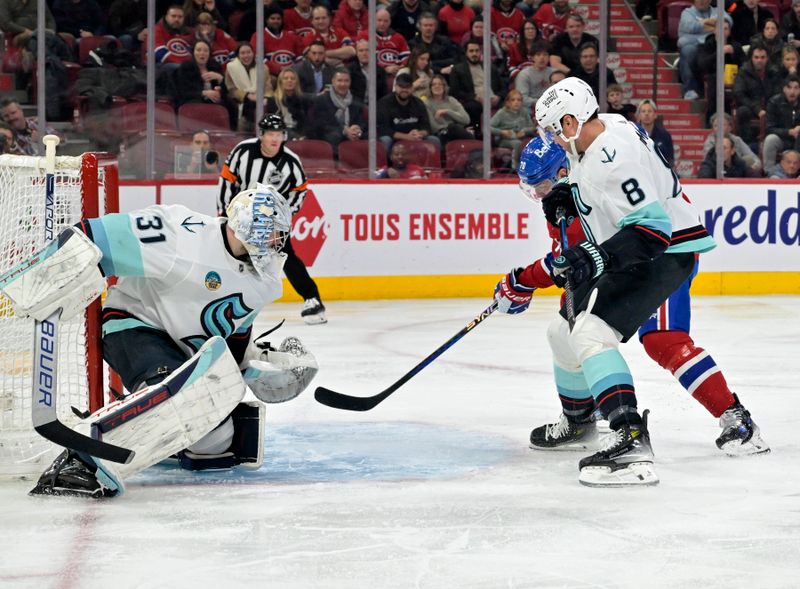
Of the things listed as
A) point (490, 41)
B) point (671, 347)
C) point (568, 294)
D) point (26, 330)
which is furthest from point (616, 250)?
point (490, 41)

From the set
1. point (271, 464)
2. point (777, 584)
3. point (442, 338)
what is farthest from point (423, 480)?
point (442, 338)

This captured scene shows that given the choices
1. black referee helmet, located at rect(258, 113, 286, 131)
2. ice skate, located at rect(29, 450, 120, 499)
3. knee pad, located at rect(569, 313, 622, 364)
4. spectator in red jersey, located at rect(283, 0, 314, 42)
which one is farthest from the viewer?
spectator in red jersey, located at rect(283, 0, 314, 42)

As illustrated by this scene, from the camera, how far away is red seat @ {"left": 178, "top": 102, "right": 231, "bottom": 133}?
720 cm

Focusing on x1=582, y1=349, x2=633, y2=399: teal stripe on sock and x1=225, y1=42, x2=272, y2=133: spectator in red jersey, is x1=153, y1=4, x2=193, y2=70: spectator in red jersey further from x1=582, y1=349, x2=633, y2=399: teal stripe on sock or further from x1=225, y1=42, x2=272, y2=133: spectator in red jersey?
x1=582, y1=349, x2=633, y2=399: teal stripe on sock

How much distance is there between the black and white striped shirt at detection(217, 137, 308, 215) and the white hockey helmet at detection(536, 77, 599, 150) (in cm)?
325

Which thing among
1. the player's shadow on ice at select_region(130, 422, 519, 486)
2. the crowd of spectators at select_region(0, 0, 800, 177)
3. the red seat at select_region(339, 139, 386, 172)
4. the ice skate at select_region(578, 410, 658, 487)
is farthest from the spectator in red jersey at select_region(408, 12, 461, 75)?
the ice skate at select_region(578, 410, 658, 487)

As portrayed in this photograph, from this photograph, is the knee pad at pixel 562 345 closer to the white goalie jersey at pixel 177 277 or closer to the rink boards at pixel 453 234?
the white goalie jersey at pixel 177 277

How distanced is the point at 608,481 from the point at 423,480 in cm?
42

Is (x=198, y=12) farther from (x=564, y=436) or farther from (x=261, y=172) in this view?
(x=564, y=436)

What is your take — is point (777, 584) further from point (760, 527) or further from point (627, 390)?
point (627, 390)

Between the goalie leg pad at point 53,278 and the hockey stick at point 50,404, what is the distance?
0.13 ft

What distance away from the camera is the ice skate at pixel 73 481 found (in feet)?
9.34

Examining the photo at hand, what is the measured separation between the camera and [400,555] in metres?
2.42

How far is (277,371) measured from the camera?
3.28 meters
